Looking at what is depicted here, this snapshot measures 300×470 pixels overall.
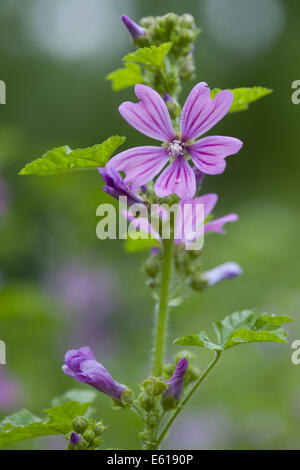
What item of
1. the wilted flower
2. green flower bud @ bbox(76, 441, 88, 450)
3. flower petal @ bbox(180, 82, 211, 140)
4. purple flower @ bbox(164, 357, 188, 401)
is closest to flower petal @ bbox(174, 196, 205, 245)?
the wilted flower

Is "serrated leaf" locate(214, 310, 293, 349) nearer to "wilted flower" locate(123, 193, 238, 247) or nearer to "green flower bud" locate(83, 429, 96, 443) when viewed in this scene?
"wilted flower" locate(123, 193, 238, 247)

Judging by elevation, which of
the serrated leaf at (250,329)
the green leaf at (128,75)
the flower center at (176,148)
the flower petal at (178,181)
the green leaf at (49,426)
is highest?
the green leaf at (128,75)

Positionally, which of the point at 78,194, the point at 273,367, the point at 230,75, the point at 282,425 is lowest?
the point at 282,425

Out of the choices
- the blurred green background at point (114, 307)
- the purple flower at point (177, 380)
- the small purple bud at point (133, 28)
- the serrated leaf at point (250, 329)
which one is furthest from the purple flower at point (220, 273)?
the blurred green background at point (114, 307)

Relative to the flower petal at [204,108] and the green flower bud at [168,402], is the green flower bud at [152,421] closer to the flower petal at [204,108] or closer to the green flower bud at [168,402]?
the green flower bud at [168,402]

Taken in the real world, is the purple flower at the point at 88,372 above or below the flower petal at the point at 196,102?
below

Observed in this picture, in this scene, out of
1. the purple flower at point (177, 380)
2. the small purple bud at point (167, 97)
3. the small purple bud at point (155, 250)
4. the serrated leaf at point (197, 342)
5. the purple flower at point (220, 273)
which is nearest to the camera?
the serrated leaf at point (197, 342)
